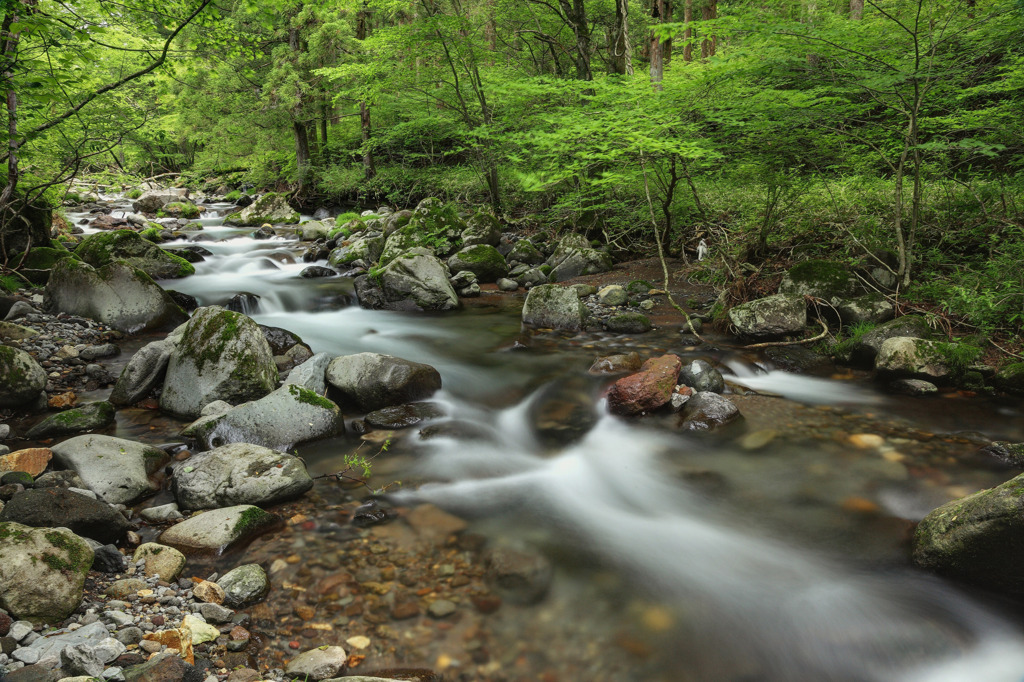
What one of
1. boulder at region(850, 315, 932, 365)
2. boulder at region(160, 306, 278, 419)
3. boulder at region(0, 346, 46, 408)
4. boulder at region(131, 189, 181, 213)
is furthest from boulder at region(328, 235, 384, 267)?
boulder at region(131, 189, 181, 213)

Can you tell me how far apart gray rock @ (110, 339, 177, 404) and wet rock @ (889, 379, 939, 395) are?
26.3ft

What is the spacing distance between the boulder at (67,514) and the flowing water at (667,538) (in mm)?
854

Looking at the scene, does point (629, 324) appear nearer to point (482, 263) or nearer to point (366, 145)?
point (482, 263)

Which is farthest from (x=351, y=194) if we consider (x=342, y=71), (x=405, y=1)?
(x=405, y=1)

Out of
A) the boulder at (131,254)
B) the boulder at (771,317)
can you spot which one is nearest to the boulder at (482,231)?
the boulder at (131,254)

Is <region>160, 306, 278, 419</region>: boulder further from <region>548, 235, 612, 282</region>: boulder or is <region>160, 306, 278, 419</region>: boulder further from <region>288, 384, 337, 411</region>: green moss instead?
<region>548, 235, 612, 282</region>: boulder

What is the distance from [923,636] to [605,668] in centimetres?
181

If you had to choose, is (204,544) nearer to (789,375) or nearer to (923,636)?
(923,636)

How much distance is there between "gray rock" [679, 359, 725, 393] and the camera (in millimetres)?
5691

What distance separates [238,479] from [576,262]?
29.0 ft

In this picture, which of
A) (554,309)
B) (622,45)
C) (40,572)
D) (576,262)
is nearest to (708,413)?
(554,309)

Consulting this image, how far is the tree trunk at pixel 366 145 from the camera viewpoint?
17.3 meters

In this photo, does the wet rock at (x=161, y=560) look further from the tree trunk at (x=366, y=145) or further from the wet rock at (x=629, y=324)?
the tree trunk at (x=366, y=145)

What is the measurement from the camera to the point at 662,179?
9.06 m
